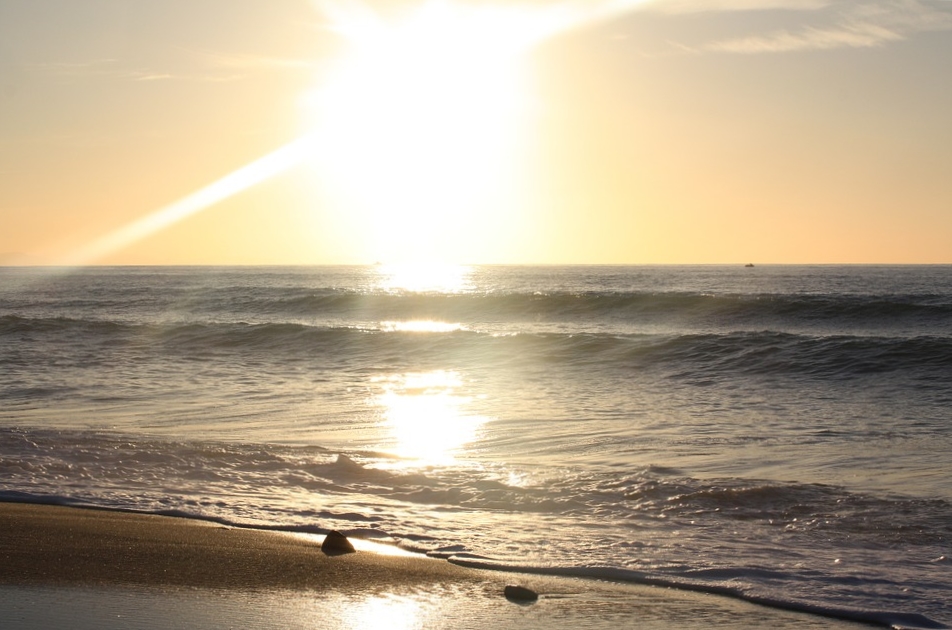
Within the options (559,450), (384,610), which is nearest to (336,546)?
(384,610)

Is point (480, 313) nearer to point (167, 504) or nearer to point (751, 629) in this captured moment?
point (167, 504)

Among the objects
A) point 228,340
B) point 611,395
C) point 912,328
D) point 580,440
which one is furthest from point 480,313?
point 580,440

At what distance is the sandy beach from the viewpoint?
489 centimetres

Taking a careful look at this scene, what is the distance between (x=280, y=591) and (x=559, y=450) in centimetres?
495

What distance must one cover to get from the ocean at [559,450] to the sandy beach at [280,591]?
331 millimetres

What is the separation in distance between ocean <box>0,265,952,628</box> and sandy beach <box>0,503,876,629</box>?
33 cm

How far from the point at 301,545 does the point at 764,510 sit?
12.2ft

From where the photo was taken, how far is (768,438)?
34.7 ft

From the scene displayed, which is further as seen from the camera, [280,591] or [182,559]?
[182,559]

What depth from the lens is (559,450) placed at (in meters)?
9.83

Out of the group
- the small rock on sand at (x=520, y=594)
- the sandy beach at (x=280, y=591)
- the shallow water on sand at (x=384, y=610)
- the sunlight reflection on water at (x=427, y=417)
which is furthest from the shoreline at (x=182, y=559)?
the sunlight reflection on water at (x=427, y=417)

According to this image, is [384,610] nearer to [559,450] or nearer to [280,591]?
[280,591]

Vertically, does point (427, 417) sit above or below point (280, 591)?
→ below

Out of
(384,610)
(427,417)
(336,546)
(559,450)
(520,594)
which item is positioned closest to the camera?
(384,610)
